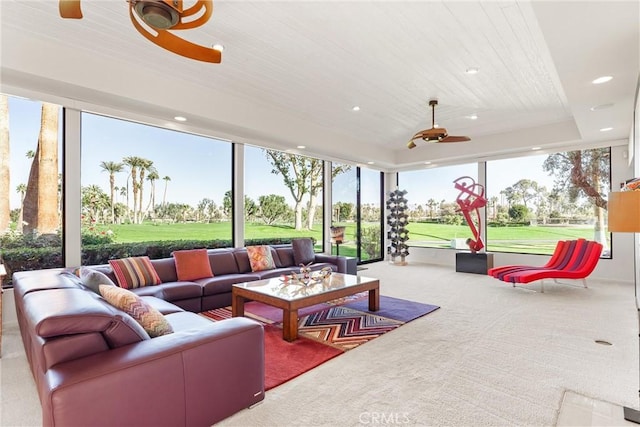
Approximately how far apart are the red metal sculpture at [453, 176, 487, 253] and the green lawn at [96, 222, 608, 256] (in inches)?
19.8

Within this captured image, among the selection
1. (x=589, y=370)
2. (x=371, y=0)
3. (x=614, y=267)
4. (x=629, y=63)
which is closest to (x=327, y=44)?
(x=371, y=0)

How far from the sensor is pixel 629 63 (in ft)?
9.90

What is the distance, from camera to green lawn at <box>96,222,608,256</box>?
5133mm

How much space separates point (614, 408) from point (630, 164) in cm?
561

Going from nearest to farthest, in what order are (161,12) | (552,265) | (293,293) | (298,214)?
1. (161,12)
2. (293,293)
3. (552,265)
4. (298,214)

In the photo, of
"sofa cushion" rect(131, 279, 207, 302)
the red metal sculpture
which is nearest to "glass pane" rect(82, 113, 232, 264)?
"sofa cushion" rect(131, 279, 207, 302)

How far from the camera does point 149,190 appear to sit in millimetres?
5129

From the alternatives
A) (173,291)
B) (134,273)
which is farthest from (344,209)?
(134,273)

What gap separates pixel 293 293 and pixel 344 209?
5.01m

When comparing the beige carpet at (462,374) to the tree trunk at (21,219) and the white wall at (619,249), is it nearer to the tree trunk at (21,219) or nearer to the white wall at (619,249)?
the tree trunk at (21,219)

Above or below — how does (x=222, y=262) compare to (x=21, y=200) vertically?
below

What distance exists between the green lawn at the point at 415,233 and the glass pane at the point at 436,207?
0.08ft

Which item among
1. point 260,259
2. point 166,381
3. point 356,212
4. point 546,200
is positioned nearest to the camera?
point 166,381

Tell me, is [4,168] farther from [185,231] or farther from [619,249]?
[619,249]
